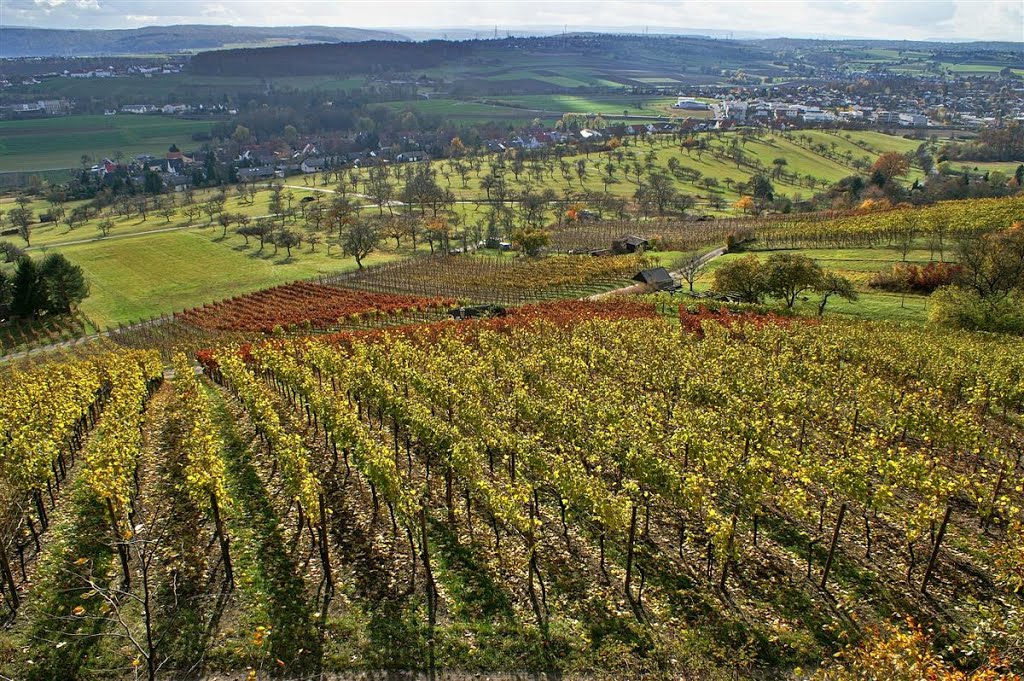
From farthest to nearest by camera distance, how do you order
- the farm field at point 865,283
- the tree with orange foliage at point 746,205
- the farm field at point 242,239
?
the tree with orange foliage at point 746,205 < the farm field at point 242,239 < the farm field at point 865,283

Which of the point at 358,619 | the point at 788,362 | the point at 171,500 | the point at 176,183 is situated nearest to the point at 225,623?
the point at 358,619

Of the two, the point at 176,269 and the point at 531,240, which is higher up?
the point at 531,240

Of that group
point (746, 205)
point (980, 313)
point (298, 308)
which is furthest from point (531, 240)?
point (980, 313)

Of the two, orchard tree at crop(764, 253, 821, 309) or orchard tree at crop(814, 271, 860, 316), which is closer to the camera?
orchard tree at crop(814, 271, 860, 316)

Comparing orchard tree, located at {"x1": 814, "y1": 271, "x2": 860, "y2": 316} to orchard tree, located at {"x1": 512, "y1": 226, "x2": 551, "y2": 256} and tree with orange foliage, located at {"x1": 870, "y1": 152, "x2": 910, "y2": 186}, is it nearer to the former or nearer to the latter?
orchard tree, located at {"x1": 512, "y1": 226, "x2": 551, "y2": 256}

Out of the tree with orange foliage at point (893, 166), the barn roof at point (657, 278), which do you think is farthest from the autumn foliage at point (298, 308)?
the tree with orange foliage at point (893, 166)

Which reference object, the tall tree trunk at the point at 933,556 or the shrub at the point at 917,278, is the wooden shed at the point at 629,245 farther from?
the tall tree trunk at the point at 933,556

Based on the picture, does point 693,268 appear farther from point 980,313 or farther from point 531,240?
point 980,313

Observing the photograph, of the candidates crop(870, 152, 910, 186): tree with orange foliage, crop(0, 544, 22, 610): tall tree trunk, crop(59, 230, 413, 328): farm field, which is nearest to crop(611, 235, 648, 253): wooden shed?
crop(59, 230, 413, 328): farm field

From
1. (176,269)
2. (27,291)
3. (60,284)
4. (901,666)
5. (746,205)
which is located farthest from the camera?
(746,205)

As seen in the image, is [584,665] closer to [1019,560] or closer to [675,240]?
[1019,560]

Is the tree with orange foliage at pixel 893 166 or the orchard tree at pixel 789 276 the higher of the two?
the tree with orange foliage at pixel 893 166
